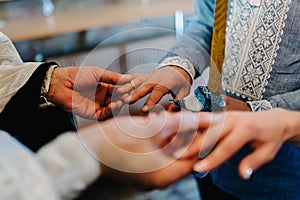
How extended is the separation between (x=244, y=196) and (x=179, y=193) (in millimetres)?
327

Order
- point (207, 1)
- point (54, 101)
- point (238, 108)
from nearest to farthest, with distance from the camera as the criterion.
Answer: point (238, 108) → point (54, 101) → point (207, 1)

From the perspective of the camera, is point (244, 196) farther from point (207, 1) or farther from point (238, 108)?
point (207, 1)

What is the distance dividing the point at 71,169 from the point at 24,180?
0.04 m

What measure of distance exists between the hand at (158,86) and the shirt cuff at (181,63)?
2 cm

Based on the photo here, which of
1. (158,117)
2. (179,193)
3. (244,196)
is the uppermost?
(158,117)

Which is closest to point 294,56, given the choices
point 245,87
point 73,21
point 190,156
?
point 245,87

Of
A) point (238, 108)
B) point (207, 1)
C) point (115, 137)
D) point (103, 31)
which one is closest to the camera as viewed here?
point (115, 137)

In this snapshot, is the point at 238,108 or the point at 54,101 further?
the point at 54,101

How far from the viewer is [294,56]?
2.01ft

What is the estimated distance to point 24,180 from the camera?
31 centimetres

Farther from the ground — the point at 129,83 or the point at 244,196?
the point at 129,83

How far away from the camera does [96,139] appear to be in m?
0.37

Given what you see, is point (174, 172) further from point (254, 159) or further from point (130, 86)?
point (130, 86)

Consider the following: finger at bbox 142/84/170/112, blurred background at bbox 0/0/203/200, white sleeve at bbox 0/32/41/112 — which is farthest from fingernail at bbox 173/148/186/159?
blurred background at bbox 0/0/203/200
